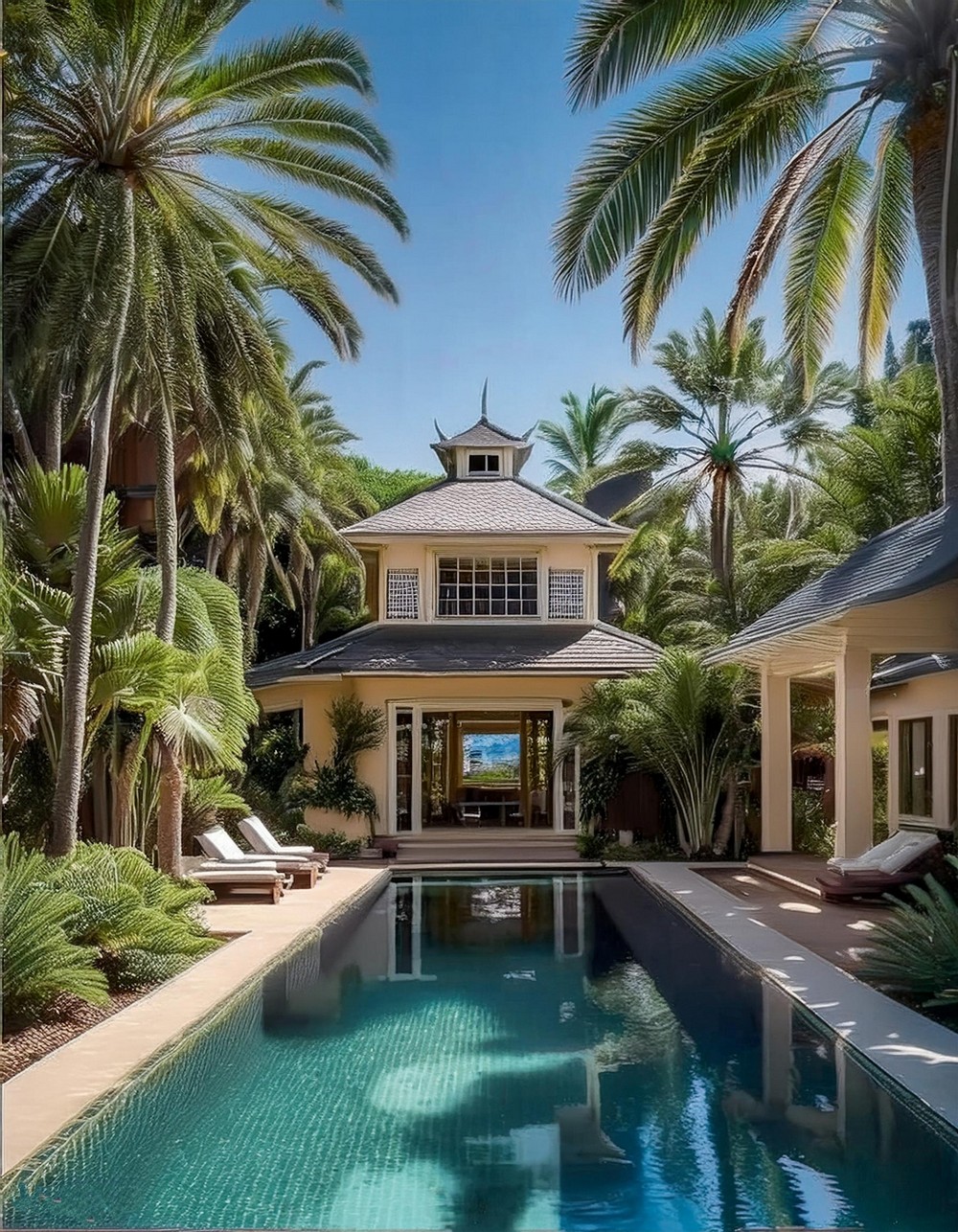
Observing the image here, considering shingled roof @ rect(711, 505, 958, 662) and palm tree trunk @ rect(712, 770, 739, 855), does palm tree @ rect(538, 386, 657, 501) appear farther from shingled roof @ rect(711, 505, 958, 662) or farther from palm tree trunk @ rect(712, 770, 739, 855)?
shingled roof @ rect(711, 505, 958, 662)

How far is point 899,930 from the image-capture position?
987cm

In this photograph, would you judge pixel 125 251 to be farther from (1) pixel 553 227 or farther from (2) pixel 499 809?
(2) pixel 499 809

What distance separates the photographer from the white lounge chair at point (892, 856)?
14508 millimetres

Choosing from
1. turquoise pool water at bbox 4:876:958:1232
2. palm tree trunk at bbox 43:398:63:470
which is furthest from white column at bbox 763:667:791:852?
palm tree trunk at bbox 43:398:63:470

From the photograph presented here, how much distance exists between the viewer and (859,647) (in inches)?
612

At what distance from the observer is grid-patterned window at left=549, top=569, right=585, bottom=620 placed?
24.6m

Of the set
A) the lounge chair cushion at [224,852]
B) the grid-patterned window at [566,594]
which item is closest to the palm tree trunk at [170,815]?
the lounge chair cushion at [224,852]

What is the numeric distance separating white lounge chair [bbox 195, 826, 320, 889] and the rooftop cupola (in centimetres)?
1205

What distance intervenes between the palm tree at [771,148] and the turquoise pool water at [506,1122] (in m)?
7.48

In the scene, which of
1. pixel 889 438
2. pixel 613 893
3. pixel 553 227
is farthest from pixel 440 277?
pixel 613 893

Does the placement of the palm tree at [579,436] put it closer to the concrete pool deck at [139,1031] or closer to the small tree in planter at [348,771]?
the small tree in planter at [348,771]

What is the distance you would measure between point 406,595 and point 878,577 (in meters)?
12.1

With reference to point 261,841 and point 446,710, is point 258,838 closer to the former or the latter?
point 261,841

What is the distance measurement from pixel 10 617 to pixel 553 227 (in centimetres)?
756
